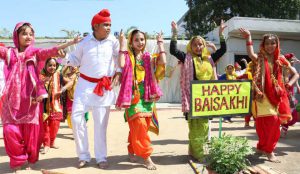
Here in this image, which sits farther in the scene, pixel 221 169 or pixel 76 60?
pixel 76 60

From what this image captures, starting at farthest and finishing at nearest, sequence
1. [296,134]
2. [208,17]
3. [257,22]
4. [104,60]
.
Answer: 1. [208,17]
2. [257,22]
3. [296,134]
4. [104,60]

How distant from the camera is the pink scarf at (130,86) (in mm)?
4570

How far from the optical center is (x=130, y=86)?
464cm

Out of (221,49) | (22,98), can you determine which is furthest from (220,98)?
(22,98)

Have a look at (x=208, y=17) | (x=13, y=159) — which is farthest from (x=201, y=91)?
(x=208, y=17)

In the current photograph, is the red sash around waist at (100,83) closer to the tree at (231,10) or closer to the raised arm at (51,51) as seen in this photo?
the raised arm at (51,51)

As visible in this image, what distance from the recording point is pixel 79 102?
4633 mm

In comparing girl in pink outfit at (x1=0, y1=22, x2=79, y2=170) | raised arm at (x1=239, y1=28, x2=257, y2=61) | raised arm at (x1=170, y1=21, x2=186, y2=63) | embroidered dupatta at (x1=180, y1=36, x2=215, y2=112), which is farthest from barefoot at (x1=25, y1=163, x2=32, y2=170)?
raised arm at (x1=239, y1=28, x2=257, y2=61)

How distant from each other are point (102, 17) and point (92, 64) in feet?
2.22

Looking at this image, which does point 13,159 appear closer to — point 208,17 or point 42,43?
point 42,43

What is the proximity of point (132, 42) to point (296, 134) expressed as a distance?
499 cm

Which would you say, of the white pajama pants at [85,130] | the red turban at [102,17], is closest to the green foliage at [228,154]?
the white pajama pants at [85,130]

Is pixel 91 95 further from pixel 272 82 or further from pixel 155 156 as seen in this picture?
pixel 272 82

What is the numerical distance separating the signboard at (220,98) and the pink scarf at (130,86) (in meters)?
0.56
